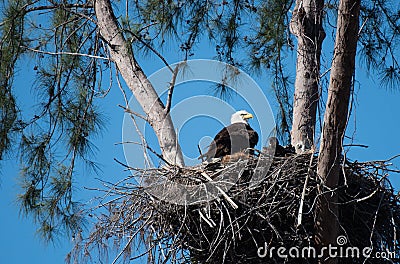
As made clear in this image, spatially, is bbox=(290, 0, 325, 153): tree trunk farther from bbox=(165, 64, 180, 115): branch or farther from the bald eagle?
bbox=(165, 64, 180, 115): branch

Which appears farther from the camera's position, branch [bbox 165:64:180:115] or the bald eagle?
the bald eagle

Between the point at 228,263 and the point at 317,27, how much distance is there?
80.8 inches

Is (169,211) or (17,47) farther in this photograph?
(17,47)

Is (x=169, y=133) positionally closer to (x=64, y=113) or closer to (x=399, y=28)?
(x=64, y=113)

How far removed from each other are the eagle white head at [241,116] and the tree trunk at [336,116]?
195cm

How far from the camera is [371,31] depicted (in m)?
6.98

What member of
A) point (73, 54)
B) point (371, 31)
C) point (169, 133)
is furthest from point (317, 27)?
point (73, 54)

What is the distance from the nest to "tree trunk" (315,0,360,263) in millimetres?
71
